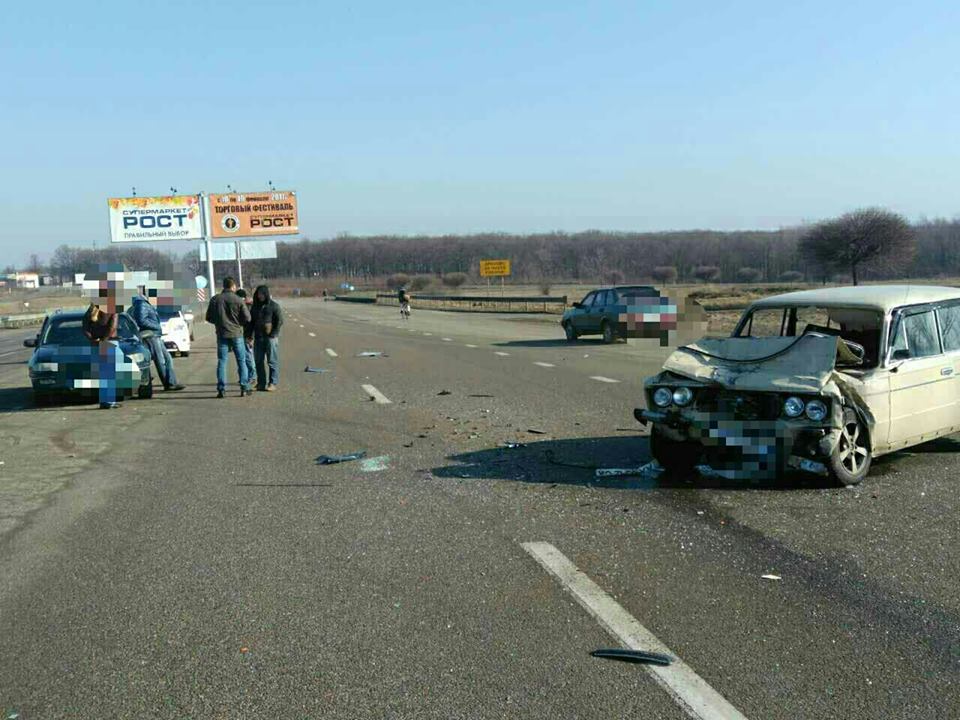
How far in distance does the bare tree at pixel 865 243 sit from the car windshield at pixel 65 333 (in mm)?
Answer: 67893

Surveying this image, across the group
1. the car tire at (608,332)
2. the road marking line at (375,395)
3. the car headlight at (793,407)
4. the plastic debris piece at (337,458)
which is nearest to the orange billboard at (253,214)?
the car tire at (608,332)

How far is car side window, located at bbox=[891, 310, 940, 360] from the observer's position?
7520mm

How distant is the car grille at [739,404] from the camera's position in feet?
22.4

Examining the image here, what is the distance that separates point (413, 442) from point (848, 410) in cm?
469

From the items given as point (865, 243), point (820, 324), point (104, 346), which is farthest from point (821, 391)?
point (865, 243)

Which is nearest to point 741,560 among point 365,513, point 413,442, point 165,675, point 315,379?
point 365,513

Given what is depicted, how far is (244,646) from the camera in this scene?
4.18 meters

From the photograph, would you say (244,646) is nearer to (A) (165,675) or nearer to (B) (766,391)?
(A) (165,675)

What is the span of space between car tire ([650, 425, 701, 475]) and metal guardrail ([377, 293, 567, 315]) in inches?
1712

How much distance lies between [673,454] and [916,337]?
7.82 feet

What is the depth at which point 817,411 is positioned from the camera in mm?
6656

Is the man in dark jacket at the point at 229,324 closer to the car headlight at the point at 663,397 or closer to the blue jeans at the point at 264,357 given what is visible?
the blue jeans at the point at 264,357

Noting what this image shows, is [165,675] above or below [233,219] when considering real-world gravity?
below

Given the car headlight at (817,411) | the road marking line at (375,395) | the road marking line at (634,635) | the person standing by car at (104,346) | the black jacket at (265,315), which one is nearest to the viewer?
the road marking line at (634,635)
